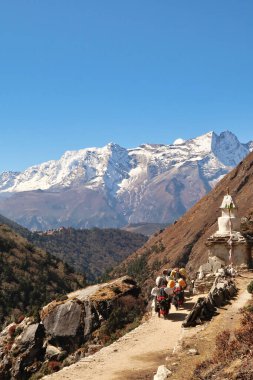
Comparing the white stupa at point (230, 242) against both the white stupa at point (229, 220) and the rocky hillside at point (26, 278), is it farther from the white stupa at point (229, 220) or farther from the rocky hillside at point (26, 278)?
the rocky hillside at point (26, 278)

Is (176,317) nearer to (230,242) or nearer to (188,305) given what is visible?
(188,305)

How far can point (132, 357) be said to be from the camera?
19.6 meters

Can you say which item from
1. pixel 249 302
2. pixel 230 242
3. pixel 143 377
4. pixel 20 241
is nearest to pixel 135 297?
pixel 230 242

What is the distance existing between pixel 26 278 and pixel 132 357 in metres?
90.2

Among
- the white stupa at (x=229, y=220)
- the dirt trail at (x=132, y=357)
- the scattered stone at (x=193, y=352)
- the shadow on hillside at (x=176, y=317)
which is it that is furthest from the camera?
the white stupa at (x=229, y=220)

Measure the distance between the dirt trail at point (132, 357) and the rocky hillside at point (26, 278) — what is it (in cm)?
6543

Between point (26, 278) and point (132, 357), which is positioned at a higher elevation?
point (132, 357)

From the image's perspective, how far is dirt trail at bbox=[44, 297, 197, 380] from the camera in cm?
1770

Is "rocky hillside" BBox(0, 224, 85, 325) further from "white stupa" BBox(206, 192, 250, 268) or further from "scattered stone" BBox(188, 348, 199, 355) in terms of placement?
"scattered stone" BBox(188, 348, 199, 355)

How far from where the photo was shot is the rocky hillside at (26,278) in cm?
9350

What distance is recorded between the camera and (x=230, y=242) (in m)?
33.5

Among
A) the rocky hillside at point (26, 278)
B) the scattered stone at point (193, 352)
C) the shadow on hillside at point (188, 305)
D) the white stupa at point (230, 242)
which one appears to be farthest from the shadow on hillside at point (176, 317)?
the rocky hillside at point (26, 278)

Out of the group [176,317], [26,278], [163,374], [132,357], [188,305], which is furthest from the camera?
[26,278]

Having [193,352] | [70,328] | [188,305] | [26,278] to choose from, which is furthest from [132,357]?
[26,278]
